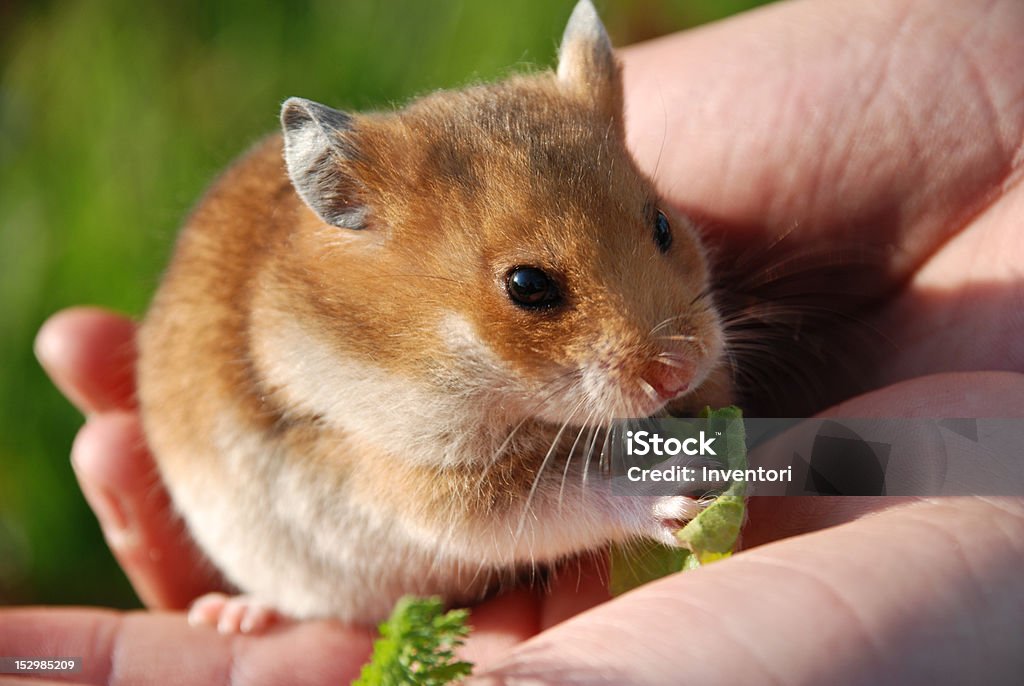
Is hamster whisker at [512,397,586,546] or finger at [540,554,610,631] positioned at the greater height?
hamster whisker at [512,397,586,546]

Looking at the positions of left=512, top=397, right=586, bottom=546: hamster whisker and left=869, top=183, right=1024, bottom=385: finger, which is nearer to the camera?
left=512, top=397, right=586, bottom=546: hamster whisker

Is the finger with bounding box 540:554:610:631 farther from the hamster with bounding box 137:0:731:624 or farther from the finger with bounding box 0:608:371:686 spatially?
the finger with bounding box 0:608:371:686

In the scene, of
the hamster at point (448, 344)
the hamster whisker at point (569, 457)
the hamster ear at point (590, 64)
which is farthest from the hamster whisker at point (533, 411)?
the hamster ear at point (590, 64)

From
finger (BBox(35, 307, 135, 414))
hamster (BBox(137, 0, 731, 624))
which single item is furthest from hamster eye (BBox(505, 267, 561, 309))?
finger (BBox(35, 307, 135, 414))

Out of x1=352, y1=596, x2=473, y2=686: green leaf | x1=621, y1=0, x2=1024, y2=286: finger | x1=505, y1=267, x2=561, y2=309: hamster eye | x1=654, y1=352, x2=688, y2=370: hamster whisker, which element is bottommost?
x1=352, y1=596, x2=473, y2=686: green leaf

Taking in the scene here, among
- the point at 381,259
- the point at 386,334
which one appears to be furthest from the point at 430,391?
the point at 381,259

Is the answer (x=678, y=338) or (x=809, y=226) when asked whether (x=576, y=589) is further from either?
(x=809, y=226)

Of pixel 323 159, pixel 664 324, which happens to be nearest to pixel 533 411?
pixel 664 324

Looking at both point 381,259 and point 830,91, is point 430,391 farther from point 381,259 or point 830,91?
point 830,91
